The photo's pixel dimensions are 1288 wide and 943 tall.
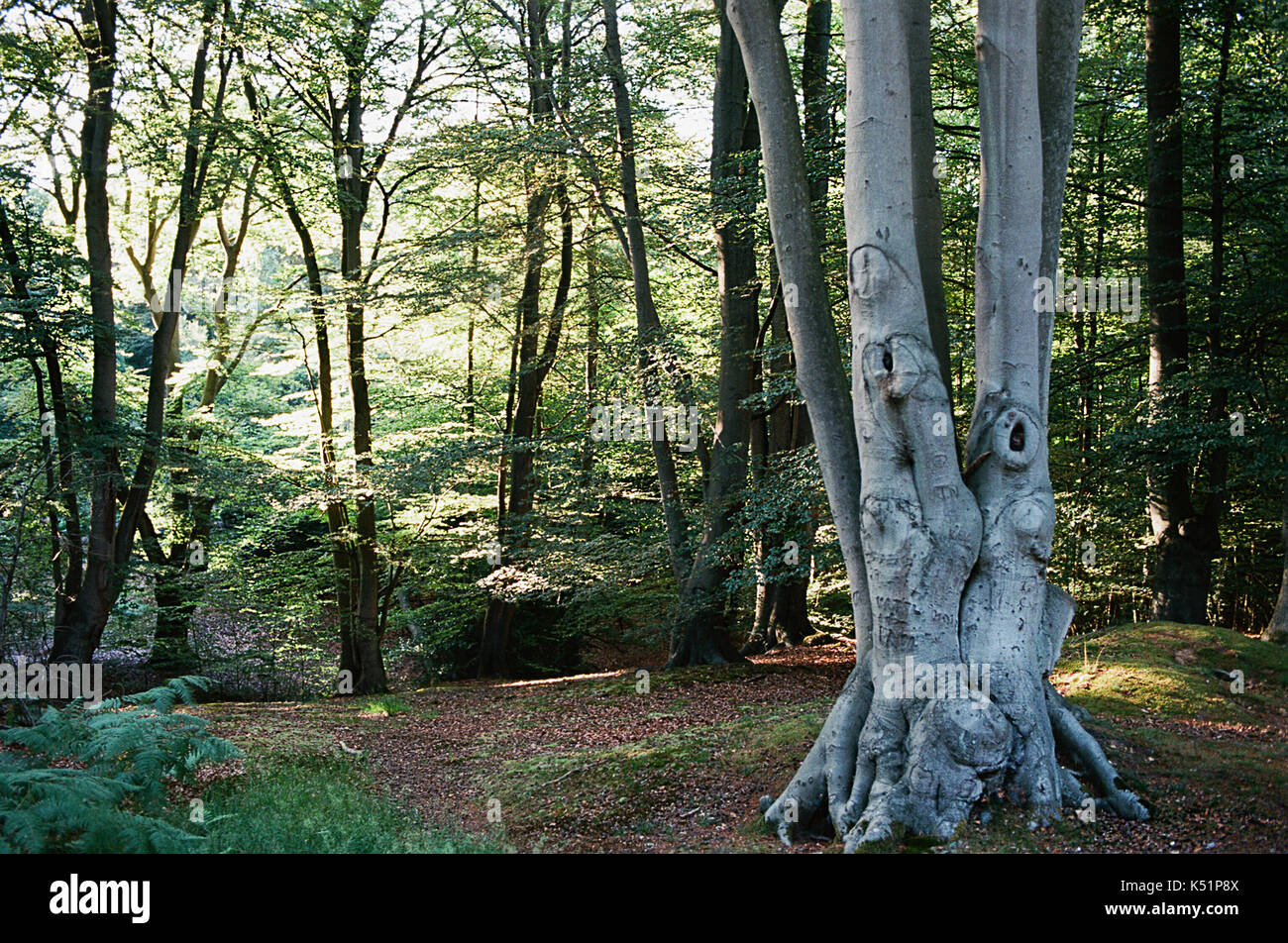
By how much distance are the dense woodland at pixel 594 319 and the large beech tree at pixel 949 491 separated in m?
0.04

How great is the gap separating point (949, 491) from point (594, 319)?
36.3 ft

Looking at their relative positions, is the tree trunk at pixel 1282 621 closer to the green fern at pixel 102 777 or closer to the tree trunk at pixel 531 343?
the tree trunk at pixel 531 343

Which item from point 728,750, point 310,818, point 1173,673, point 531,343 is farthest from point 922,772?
point 531,343

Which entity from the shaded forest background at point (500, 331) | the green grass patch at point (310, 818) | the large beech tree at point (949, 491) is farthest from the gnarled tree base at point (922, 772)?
the shaded forest background at point (500, 331)

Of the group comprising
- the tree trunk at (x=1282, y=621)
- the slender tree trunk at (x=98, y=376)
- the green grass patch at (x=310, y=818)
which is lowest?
the green grass patch at (x=310, y=818)

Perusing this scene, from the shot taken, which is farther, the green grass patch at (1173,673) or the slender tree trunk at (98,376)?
the slender tree trunk at (98,376)

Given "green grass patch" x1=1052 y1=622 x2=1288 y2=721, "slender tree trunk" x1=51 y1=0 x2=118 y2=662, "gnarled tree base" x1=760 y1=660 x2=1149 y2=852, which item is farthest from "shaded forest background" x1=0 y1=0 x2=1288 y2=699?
"gnarled tree base" x1=760 y1=660 x2=1149 y2=852

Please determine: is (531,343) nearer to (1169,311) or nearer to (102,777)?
(1169,311)

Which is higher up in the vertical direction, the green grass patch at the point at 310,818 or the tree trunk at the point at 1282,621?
the tree trunk at the point at 1282,621

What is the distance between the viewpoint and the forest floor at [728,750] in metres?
4.78

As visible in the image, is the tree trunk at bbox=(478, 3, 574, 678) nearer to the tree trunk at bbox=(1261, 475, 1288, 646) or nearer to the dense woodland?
the dense woodland

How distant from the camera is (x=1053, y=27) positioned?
539cm

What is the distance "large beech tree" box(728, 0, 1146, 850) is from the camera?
480cm

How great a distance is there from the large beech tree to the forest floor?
0.28 metres
